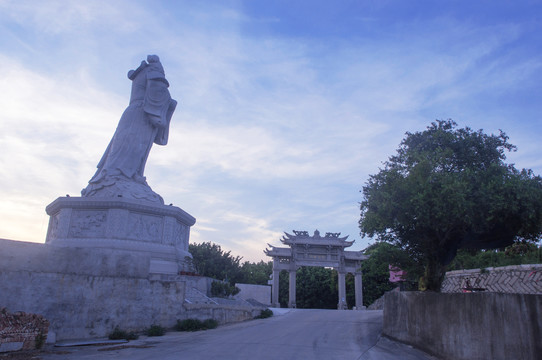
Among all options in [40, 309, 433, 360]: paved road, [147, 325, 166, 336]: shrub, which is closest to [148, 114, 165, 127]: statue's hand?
[40, 309, 433, 360]: paved road

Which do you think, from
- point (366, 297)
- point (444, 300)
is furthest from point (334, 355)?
point (366, 297)

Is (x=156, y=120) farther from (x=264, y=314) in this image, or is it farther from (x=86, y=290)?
(x=86, y=290)

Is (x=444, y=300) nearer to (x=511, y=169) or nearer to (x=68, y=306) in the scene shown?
(x=511, y=169)

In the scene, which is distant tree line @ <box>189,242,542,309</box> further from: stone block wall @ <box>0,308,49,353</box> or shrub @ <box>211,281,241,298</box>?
stone block wall @ <box>0,308,49,353</box>

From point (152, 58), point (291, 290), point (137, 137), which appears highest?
point (152, 58)

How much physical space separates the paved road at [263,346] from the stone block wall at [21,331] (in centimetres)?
60

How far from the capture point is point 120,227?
693 inches

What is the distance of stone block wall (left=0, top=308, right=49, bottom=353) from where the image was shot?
28.9ft

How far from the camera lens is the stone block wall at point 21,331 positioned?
8820 millimetres

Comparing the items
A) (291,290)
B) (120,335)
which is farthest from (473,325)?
(291,290)

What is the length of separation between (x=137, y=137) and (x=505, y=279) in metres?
19.2

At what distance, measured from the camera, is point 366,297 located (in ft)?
123

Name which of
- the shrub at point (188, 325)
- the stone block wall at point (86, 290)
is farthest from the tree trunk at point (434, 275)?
the stone block wall at point (86, 290)

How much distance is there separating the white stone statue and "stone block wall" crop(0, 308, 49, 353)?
31.9 ft
